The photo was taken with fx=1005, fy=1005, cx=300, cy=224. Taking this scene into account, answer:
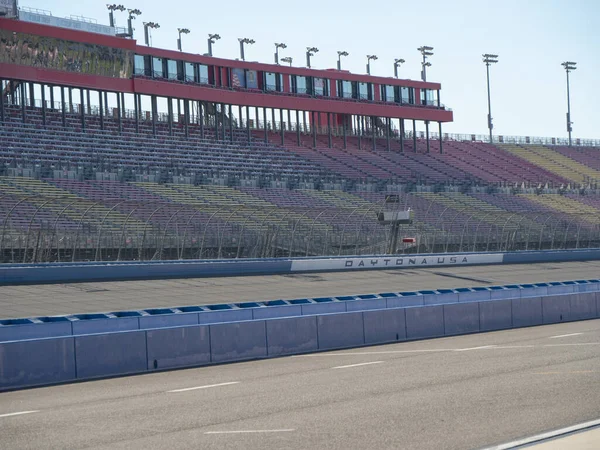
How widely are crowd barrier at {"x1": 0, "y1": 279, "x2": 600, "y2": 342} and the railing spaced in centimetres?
1105

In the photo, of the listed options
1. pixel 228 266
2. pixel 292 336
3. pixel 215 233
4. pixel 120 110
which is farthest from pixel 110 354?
pixel 120 110

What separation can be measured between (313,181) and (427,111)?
80.0ft

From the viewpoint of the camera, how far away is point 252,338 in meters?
18.3

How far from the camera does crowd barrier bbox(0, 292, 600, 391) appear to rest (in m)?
15.0

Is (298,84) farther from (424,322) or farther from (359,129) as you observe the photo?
(424,322)

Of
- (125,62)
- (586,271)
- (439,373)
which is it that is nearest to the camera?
(439,373)

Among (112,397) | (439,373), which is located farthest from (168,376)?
(439,373)

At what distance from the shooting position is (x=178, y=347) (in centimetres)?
1703

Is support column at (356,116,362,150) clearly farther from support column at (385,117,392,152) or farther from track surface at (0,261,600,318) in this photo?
track surface at (0,261,600,318)

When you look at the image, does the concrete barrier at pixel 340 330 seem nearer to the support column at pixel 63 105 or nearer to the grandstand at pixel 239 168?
the grandstand at pixel 239 168

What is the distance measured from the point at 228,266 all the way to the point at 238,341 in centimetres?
1776

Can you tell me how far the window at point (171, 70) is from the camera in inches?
2584

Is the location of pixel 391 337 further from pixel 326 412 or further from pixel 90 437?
pixel 90 437

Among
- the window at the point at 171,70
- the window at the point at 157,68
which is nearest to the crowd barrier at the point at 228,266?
the window at the point at 157,68
